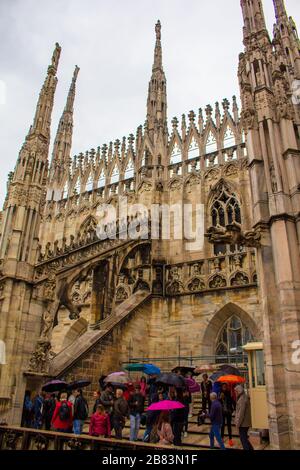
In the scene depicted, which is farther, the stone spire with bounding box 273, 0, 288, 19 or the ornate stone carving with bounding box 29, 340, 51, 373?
the stone spire with bounding box 273, 0, 288, 19

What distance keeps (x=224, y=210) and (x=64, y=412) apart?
39.0ft

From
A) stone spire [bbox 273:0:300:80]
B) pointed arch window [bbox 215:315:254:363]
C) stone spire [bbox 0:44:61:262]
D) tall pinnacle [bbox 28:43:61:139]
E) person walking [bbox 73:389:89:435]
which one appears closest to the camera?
person walking [bbox 73:389:89:435]

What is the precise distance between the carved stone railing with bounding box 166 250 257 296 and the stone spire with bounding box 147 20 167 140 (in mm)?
8393

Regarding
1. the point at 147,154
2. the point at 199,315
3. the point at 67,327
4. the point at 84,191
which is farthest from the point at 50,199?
the point at 199,315

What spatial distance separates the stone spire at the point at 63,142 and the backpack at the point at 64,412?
1931 centimetres

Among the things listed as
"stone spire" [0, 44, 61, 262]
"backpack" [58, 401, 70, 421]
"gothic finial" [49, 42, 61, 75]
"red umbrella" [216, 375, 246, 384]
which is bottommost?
"backpack" [58, 401, 70, 421]

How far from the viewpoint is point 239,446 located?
7270 millimetres

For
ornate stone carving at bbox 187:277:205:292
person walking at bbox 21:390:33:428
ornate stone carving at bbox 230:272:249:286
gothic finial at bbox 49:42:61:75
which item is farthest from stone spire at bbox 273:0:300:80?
person walking at bbox 21:390:33:428

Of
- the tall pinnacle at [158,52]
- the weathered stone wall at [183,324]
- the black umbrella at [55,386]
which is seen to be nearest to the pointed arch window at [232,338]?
the weathered stone wall at [183,324]

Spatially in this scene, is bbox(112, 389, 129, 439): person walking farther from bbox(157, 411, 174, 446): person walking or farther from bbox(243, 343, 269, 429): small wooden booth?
bbox(243, 343, 269, 429): small wooden booth

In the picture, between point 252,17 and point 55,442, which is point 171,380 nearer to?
point 55,442

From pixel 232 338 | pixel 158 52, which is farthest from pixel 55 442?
pixel 158 52

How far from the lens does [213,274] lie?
15461 millimetres

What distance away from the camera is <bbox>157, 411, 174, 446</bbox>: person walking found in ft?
20.6
